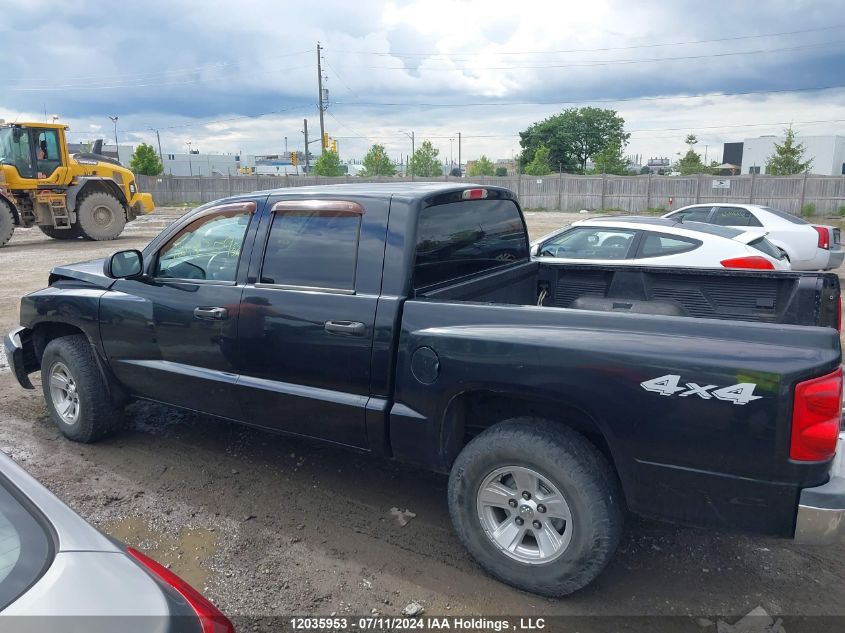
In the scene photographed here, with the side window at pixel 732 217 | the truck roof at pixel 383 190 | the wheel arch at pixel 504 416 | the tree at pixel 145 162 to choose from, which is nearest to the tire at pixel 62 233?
the side window at pixel 732 217

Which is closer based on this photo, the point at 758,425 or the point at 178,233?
the point at 758,425

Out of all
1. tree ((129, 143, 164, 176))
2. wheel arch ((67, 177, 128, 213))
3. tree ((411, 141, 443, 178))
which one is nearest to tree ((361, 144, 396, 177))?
tree ((411, 141, 443, 178))

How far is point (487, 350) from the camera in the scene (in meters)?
3.07

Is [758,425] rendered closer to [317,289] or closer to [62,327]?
[317,289]

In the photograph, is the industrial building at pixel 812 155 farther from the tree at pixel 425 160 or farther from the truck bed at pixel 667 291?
the truck bed at pixel 667 291

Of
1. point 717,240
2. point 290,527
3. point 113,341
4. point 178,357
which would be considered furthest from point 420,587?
point 717,240

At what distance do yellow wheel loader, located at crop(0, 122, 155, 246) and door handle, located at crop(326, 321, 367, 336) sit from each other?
60.9ft

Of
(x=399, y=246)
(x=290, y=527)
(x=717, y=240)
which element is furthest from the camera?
(x=717, y=240)

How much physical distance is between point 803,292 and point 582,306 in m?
1.44

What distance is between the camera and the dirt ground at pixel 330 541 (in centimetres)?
312

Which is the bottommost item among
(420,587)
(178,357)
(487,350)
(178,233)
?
(420,587)

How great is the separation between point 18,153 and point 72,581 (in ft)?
69.2

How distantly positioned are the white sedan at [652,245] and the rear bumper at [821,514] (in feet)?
15.2

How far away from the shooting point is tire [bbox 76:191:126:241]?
65.2 feet
